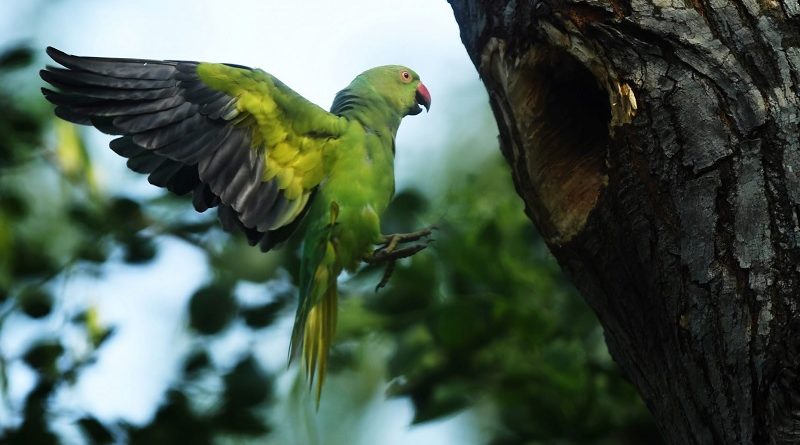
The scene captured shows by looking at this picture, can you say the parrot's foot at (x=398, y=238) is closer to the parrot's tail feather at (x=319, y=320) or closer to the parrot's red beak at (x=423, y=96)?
the parrot's tail feather at (x=319, y=320)

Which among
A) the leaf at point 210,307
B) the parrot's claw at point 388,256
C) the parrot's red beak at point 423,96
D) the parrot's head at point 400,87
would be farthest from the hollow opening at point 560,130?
the leaf at point 210,307

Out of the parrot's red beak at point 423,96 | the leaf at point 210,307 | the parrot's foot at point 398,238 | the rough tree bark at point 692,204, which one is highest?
the parrot's red beak at point 423,96

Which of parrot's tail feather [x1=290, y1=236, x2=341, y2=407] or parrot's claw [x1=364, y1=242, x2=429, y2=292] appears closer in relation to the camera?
parrot's tail feather [x1=290, y1=236, x2=341, y2=407]

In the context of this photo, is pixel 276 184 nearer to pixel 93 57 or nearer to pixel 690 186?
pixel 93 57

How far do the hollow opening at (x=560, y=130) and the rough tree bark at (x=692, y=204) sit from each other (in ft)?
0.04

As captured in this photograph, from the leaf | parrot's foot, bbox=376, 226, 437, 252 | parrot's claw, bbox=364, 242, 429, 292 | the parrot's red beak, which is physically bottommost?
parrot's claw, bbox=364, 242, 429, 292

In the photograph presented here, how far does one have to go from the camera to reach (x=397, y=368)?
13.1 ft

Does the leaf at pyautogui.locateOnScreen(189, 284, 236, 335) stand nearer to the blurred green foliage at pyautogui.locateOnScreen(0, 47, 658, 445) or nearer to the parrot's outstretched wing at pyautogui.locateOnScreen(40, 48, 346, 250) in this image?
the blurred green foliage at pyautogui.locateOnScreen(0, 47, 658, 445)

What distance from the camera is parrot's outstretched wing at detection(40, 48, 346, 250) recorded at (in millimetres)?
2965

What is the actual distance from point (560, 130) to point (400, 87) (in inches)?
54.4

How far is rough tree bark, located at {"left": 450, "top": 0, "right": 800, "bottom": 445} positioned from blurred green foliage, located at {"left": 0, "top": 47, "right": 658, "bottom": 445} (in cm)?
131

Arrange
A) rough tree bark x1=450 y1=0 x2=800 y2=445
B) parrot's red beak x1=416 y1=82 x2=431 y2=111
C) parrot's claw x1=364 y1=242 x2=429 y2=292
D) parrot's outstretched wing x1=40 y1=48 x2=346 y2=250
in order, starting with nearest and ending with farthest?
rough tree bark x1=450 y1=0 x2=800 y2=445 → parrot's outstretched wing x1=40 y1=48 x2=346 y2=250 → parrot's claw x1=364 y1=242 x2=429 y2=292 → parrot's red beak x1=416 y1=82 x2=431 y2=111

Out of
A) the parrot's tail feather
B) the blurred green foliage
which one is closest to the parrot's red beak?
the blurred green foliage

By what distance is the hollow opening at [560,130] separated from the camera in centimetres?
276
